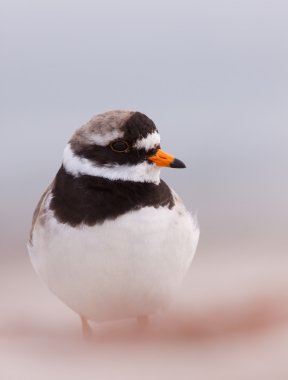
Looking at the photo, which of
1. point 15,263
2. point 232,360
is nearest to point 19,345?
point 232,360

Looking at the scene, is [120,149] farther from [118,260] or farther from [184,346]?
[184,346]

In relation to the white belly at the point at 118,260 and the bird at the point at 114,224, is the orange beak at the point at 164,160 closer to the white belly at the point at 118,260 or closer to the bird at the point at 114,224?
the bird at the point at 114,224

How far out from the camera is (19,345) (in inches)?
100

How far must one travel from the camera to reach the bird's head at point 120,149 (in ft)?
12.3

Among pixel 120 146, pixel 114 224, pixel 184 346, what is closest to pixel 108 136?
pixel 120 146

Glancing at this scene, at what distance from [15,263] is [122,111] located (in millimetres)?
1806

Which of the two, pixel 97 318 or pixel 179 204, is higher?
pixel 179 204

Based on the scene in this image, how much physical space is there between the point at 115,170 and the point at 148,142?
24cm

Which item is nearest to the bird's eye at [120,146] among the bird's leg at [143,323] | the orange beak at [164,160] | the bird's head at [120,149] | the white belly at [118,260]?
the bird's head at [120,149]

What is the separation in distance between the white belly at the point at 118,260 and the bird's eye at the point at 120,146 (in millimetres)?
354

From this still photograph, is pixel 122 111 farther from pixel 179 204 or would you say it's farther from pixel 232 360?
pixel 232 360

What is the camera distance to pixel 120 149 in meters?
3.76

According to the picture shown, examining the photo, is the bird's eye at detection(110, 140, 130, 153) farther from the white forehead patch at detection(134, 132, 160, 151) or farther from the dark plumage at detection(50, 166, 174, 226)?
the dark plumage at detection(50, 166, 174, 226)

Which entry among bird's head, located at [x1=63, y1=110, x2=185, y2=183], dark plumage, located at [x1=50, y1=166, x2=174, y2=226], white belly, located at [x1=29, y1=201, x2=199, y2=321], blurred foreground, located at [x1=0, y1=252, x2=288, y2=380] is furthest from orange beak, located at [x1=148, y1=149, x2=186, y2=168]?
blurred foreground, located at [x1=0, y1=252, x2=288, y2=380]
